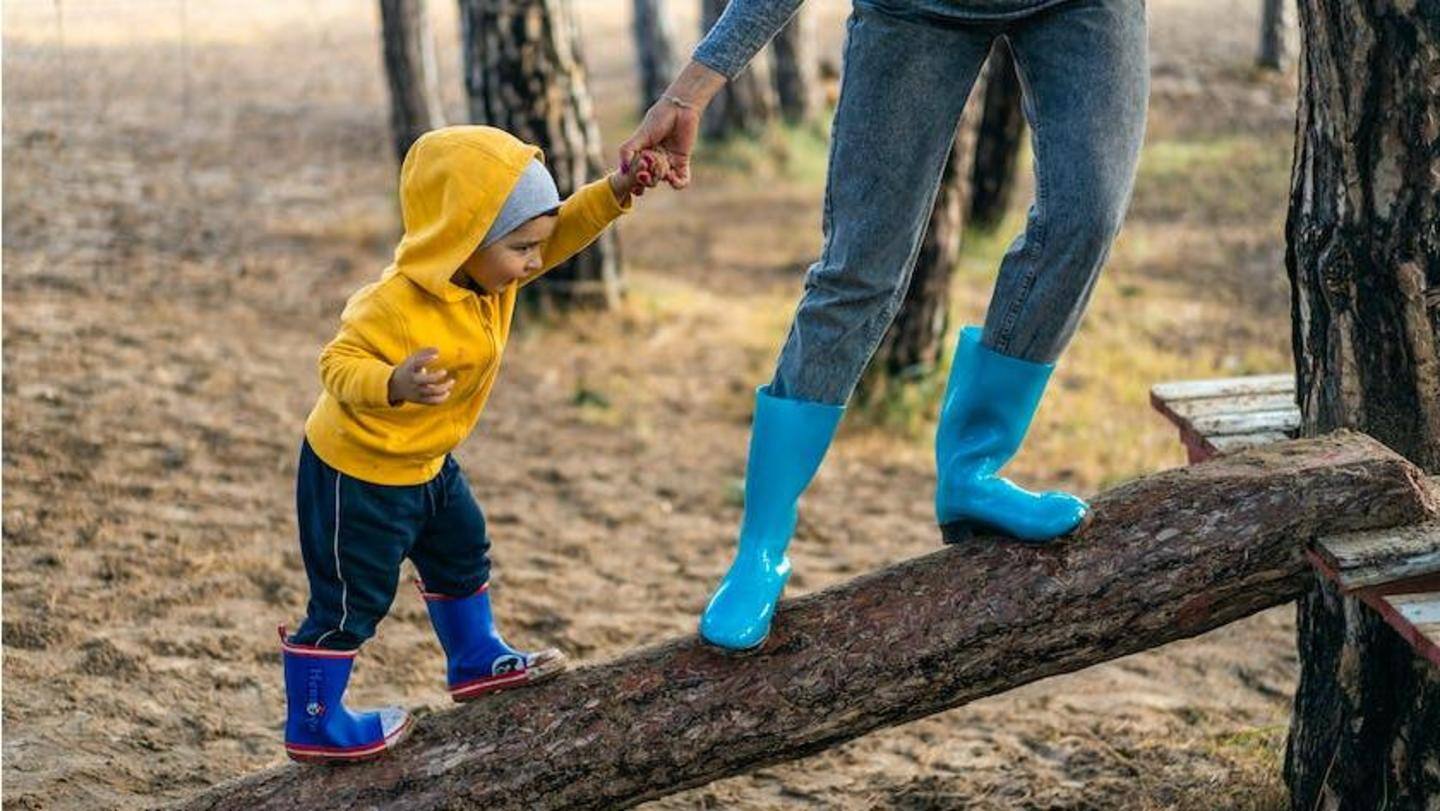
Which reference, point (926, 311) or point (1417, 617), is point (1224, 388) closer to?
point (1417, 617)

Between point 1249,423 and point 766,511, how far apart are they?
115 cm

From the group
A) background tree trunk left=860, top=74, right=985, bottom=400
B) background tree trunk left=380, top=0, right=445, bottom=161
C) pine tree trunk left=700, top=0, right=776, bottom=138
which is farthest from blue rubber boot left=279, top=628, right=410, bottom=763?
pine tree trunk left=700, top=0, right=776, bottom=138

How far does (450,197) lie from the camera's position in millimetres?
3018

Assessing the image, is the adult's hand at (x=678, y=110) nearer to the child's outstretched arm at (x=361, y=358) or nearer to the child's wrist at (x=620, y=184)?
the child's wrist at (x=620, y=184)

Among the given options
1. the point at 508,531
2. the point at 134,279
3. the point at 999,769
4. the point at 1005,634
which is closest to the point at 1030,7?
the point at 1005,634

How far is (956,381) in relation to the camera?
3.43 metres

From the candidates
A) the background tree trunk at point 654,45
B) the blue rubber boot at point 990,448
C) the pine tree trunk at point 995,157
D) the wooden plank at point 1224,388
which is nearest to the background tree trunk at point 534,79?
the pine tree trunk at point 995,157

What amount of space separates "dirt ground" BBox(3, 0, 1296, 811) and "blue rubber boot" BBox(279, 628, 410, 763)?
792mm

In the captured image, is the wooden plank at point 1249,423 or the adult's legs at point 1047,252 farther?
the wooden plank at point 1249,423

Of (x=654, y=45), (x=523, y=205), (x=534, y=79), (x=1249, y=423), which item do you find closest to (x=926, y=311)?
(x=534, y=79)

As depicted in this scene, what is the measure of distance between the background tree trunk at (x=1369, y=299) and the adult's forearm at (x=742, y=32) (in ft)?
3.29

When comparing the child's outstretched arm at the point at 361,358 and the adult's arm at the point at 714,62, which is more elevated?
the adult's arm at the point at 714,62

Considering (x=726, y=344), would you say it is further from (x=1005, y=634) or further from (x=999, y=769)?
(x=1005, y=634)

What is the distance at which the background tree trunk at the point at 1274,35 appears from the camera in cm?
1422
